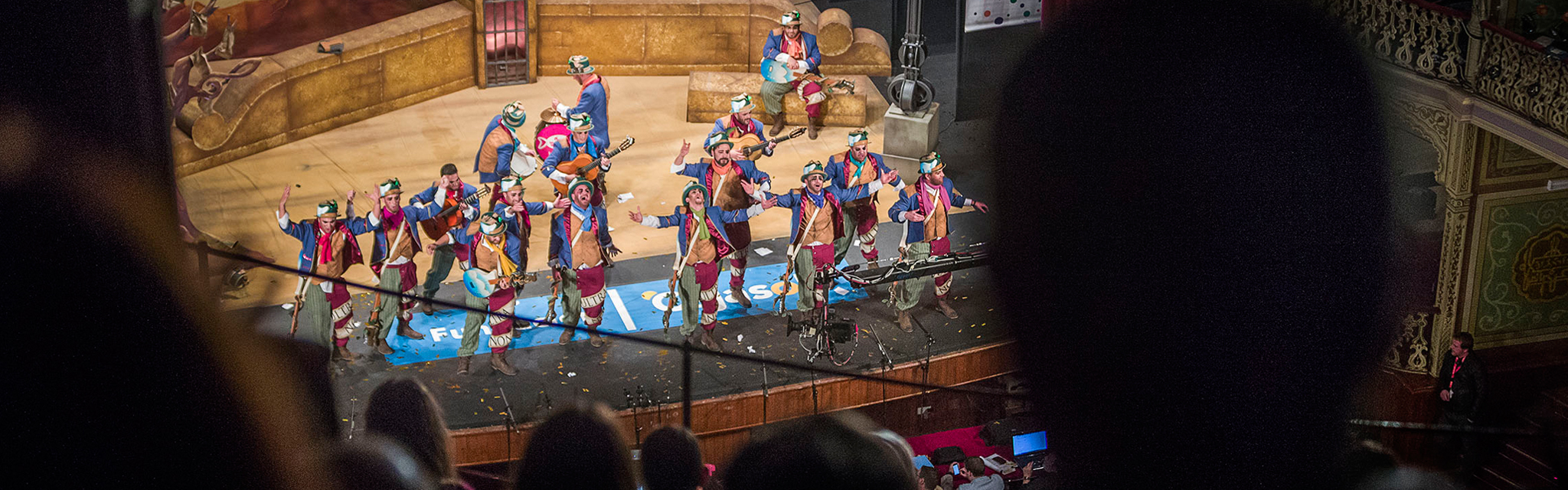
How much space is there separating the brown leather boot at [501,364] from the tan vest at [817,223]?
2.76 metres

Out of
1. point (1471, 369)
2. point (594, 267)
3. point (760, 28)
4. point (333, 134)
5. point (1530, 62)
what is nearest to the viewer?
point (1530, 62)

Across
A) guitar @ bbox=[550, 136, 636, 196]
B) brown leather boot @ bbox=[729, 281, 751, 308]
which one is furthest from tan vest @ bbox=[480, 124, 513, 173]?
brown leather boot @ bbox=[729, 281, 751, 308]

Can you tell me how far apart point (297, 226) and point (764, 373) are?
3907mm

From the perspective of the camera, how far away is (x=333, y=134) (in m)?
17.3

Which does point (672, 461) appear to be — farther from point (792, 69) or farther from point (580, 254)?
point (792, 69)

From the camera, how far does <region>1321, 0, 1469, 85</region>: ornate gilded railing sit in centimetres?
1155

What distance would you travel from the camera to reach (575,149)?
1402 centimetres

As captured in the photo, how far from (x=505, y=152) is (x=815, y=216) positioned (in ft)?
10.3

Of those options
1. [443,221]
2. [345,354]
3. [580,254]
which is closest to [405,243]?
[443,221]

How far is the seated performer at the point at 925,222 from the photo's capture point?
13156 millimetres

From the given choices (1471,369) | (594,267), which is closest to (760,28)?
(594,267)

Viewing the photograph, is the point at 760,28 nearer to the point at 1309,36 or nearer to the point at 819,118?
the point at 819,118

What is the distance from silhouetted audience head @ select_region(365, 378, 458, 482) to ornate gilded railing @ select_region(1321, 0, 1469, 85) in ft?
36.2

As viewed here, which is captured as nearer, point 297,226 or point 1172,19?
point 1172,19
